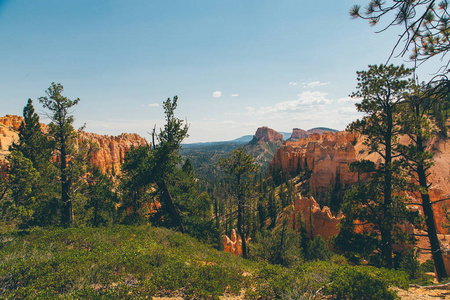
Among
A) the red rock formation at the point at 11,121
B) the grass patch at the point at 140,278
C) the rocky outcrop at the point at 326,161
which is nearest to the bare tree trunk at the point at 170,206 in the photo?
the grass patch at the point at 140,278

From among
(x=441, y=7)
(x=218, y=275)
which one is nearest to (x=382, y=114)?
(x=441, y=7)

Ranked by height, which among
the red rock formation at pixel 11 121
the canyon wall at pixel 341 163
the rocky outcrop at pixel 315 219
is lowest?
the rocky outcrop at pixel 315 219

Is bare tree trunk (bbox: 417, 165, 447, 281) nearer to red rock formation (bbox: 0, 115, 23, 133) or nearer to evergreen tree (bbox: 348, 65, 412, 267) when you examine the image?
evergreen tree (bbox: 348, 65, 412, 267)

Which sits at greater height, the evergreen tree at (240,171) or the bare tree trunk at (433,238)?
the evergreen tree at (240,171)

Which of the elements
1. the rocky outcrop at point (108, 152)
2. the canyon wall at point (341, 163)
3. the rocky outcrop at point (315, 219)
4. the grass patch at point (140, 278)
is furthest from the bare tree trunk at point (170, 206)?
the rocky outcrop at point (108, 152)

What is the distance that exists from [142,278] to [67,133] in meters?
11.5

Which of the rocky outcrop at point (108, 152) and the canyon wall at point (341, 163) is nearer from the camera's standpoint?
the canyon wall at point (341, 163)

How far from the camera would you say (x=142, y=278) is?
18.9 ft

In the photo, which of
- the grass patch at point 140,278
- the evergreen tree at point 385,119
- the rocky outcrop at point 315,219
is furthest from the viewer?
the rocky outcrop at point 315,219

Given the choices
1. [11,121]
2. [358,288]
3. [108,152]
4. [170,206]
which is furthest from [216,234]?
[108,152]

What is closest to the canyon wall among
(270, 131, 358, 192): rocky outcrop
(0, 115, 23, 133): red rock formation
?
(270, 131, 358, 192): rocky outcrop

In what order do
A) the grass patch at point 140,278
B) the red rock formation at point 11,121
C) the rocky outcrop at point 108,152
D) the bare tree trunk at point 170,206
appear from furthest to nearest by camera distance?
the rocky outcrop at point 108,152 < the red rock formation at point 11,121 < the bare tree trunk at point 170,206 < the grass patch at point 140,278

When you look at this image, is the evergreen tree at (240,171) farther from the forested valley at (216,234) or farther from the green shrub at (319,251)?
the green shrub at (319,251)

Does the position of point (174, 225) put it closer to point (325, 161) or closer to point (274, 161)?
point (325, 161)
